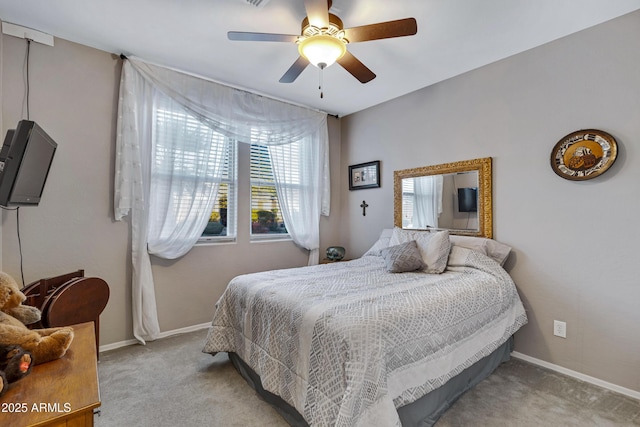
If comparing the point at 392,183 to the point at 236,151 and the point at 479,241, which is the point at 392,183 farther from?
the point at 236,151

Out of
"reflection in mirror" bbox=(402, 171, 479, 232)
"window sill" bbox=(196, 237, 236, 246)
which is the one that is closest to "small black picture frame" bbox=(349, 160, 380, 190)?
"reflection in mirror" bbox=(402, 171, 479, 232)

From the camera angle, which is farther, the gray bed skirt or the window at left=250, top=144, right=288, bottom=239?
the window at left=250, top=144, right=288, bottom=239

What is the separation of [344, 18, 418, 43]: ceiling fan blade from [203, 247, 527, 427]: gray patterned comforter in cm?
156

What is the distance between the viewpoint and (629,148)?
6.93 feet

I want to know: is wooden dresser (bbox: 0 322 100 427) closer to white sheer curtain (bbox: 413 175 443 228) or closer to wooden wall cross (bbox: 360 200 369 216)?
white sheer curtain (bbox: 413 175 443 228)

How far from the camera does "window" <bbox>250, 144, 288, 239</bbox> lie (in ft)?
12.0

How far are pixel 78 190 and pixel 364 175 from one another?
3.00 metres

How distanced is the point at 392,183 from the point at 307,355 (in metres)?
2.57

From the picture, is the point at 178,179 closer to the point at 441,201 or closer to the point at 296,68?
the point at 296,68

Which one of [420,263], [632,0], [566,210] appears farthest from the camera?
[420,263]

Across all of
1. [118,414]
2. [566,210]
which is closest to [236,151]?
[118,414]

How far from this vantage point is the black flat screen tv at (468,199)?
2906 mm

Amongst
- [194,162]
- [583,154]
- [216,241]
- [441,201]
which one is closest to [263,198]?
[216,241]

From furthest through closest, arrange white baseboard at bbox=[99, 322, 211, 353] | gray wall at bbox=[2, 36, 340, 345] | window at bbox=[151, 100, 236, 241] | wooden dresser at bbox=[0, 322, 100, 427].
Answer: window at bbox=[151, 100, 236, 241] → white baseboard at bbox=[99, 322, 211, 353] → gray wall at bbox=[2, 36, 340, 345] → wooden dresser at bbox=[0, 322, 100, 427]
